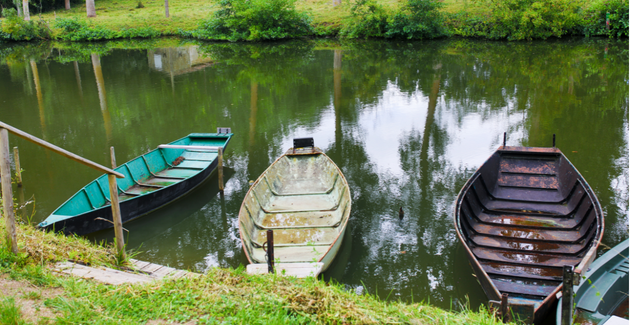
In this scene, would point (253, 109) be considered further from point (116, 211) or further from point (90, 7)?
point (90, 7)

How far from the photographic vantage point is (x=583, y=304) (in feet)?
17.3

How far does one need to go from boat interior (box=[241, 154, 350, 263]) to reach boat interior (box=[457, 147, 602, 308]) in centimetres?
238

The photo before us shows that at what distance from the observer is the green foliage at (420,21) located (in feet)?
110

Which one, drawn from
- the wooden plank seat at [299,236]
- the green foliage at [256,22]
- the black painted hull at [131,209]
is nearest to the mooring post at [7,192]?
the black painted hull at [131,209]

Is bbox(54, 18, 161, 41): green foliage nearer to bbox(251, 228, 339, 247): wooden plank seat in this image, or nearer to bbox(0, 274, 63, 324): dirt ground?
bbox(251, 228, 339, 247): wooden plank seat

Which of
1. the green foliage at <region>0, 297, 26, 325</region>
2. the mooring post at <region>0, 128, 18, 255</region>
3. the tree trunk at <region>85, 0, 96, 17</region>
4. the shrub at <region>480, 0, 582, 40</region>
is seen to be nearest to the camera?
the green foliage at <region>0, 297, 26, 325</region>

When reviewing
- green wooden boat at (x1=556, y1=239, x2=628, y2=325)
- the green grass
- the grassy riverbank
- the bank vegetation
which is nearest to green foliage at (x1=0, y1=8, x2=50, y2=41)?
the bank vegetation

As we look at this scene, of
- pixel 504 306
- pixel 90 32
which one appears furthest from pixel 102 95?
pixel 90 32

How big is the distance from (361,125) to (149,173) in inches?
284

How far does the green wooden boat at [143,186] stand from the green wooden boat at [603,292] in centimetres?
653

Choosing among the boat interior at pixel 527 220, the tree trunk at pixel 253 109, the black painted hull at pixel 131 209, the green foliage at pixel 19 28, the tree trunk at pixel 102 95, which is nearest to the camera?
the boat interior at pixel 527 220

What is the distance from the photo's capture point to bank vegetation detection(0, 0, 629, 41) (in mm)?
30547

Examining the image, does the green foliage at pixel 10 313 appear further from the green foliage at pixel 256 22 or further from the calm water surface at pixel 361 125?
the green foliage at pixel 256 22

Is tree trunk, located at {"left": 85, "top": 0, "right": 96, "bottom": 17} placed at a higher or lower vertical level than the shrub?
higher
